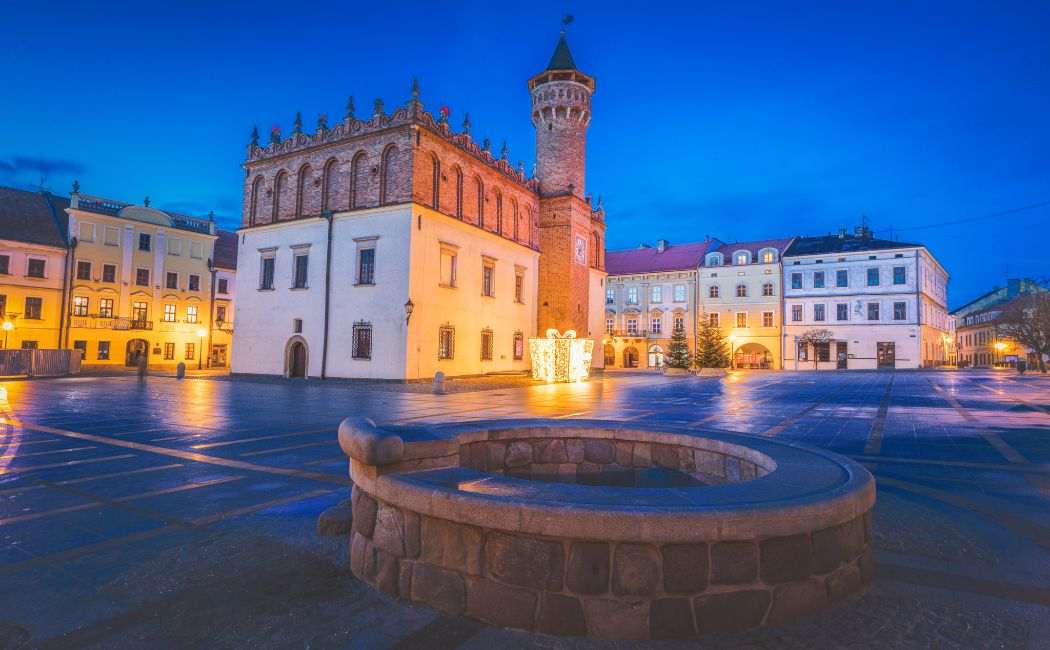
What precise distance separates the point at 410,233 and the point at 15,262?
3043cm

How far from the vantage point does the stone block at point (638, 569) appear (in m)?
3.01

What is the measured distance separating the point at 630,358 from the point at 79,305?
158 ft

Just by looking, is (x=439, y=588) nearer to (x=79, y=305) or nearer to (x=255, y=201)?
(x=255, y=201)

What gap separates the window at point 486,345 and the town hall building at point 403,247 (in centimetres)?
9

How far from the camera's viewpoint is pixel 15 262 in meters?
37.5

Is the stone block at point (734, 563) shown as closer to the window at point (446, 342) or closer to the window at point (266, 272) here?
the window at point (446, 342)

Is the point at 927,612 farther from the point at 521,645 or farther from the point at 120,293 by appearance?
the point at 120,293

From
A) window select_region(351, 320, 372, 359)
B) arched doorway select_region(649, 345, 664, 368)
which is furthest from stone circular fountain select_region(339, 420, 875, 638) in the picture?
arched doorway select_region(649, 345, 664, 368)

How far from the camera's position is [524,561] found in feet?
10.3

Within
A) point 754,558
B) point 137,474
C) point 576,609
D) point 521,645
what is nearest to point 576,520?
point 576,609

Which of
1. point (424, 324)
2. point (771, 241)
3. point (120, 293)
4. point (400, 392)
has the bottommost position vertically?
point (400, 392)

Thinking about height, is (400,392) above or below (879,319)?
below

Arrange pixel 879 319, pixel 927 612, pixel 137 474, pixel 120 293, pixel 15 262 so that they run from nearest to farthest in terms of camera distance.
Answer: pixel 927 612 < pixel 137 474 < pixel 15 262 < pixel 120 293 < pixel 879 319

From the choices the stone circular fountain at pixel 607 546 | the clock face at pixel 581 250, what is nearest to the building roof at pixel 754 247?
the clock face at pixel 581 250
